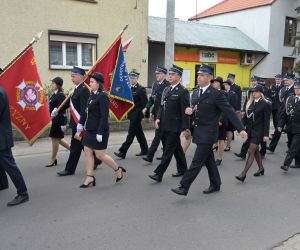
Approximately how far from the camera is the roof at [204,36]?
20486 mm

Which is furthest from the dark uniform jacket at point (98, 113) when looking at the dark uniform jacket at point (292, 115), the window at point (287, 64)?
the window at point (287, 64)

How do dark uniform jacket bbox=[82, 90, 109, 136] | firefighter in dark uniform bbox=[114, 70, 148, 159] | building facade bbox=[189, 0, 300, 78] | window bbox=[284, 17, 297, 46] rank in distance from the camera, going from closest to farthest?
dark uniform jacket bbox=[82, 90, 109, 136] < firefighter in dark uniform bbox=[114, 70, 148, 159] < building facade bbox=[189, 0, 300, 78] < window bbox=[284, 17, 297, 46]

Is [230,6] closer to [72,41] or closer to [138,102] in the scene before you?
[72,41]

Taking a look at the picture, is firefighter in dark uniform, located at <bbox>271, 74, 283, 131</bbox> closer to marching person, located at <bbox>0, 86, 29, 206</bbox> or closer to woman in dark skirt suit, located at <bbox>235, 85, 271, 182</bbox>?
woman in dark skirt suit, located at <bbox>235, 85, 271, 182</bbox>

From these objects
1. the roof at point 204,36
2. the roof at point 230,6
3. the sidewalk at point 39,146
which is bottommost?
Result: the sidewalk at point 39,146

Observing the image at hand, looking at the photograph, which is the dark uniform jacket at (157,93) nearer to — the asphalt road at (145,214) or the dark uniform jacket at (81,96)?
the asphalt road at (145,214)

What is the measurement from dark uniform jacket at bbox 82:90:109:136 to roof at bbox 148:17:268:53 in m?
13.2

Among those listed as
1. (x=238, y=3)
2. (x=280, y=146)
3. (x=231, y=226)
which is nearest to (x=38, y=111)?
(x=231, y=226)

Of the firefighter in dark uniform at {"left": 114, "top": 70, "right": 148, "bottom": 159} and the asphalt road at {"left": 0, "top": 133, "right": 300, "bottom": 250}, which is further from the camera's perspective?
the firefighter in dark uniform at {"left": 114, "top": 70, "right": 148, "bottom": 159}

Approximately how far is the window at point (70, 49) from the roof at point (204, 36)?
406 cm

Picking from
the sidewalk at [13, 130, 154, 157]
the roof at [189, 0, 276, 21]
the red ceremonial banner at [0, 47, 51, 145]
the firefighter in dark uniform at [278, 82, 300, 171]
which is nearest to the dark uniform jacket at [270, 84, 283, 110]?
the firefighter in dark uniform at [278, 82, 300, 171]

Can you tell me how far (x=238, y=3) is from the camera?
2803 centimetres

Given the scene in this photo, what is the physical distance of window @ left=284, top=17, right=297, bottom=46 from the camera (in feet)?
84.8

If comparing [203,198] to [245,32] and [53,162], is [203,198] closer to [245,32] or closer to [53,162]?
[53,162]
